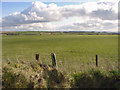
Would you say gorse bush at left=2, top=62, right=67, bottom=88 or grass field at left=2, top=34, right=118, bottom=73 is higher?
gorse bush at left=2, top=62, right=67, bottom=88

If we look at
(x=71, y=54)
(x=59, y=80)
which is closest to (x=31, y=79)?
(x=59, y=80)

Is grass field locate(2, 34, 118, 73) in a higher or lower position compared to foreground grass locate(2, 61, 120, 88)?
lower

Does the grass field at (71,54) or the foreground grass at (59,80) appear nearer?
the foreground grass at (59,80)

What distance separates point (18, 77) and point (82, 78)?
96.9 inches

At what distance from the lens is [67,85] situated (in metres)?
5.31

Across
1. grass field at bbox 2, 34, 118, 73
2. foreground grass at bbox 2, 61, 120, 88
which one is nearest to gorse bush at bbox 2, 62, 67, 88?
foreground grass at bbox 2, 61, 120, 88

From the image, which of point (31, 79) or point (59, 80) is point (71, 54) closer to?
point (59, 80)

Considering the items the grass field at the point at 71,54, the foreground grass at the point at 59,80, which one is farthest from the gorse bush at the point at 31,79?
the grass field at the point at 71,54

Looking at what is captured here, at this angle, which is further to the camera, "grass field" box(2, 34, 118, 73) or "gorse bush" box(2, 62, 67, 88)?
"grass field" box(2, 34, 118, 73)

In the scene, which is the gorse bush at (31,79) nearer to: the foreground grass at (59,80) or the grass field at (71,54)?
the foreground grass at (59,80)

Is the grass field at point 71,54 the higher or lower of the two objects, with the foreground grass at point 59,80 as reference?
lower

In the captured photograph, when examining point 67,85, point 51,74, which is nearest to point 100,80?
point 67,85

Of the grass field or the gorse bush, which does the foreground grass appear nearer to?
the gorse bush

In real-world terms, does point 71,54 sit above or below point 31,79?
below
